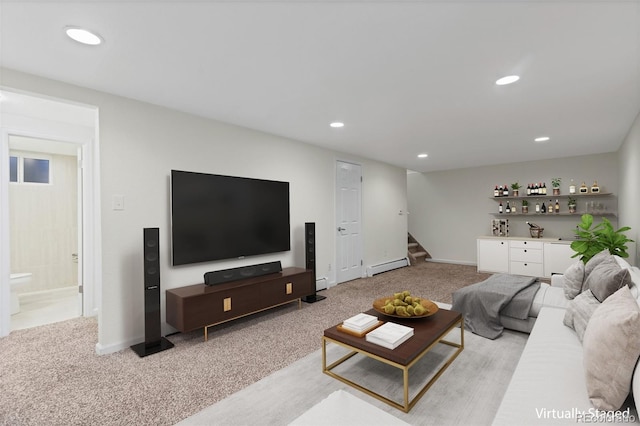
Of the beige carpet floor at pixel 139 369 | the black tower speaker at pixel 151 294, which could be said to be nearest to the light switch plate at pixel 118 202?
the black tower speaker at pixel 151 294

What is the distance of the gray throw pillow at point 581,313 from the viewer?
6.65 ft

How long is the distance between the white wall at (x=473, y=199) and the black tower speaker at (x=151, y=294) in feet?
22.1

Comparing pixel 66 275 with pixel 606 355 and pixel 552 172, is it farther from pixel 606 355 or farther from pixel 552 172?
pixel 552 172

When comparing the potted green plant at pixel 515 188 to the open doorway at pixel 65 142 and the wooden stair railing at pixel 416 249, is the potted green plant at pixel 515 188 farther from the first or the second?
the open doorway at pixel 65 142

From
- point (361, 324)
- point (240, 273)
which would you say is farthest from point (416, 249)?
point (361, 324)

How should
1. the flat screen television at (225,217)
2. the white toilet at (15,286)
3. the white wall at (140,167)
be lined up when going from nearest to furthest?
the white wall at (140,167), the flat screen television at (225,217), the white toilet at (15,286)

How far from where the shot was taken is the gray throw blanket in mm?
3066

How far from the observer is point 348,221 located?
18.4ft

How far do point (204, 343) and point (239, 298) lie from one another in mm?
538

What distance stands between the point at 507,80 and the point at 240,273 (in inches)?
127

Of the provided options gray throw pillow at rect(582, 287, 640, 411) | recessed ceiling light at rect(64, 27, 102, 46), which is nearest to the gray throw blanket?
gray throw pillow at rect(582, 287, 640, 411)

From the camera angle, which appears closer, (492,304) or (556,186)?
(492,304)

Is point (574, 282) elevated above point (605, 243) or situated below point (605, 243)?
below

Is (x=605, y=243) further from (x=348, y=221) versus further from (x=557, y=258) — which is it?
(x=348, y=221)
